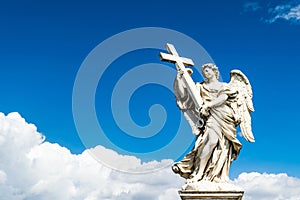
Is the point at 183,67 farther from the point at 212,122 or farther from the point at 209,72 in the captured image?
the point at 212,122

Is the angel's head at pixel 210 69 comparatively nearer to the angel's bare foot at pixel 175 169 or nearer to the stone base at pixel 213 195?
the angel's bare foot at pixel 175 169

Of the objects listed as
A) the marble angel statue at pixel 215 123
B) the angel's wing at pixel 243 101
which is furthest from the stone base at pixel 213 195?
the angel's wing at pixel 243 101

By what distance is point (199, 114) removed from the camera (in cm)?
1455

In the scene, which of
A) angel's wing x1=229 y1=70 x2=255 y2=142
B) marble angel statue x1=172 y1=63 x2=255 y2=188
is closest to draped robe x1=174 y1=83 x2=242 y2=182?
marble angel statue x1=172 y1=63 x2=255 y2=188

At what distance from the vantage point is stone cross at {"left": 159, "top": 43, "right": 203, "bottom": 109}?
14609mm

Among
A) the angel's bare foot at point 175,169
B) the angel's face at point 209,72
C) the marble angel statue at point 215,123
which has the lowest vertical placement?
the angel's bare foot at point 175,169

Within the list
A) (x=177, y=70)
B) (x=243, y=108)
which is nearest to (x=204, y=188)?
(x=243, y=108)

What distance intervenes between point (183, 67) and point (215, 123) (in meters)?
2.01

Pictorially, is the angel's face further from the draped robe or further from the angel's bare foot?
the angel's bare foot

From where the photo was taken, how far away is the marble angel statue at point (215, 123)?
14.2 metres

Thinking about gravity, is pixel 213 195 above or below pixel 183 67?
below

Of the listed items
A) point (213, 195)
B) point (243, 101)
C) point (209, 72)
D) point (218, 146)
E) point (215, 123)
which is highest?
point (209, 72)

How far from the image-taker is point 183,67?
15320mm

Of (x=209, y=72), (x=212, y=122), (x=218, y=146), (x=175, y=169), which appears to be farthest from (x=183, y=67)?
(x=175, y=169)
